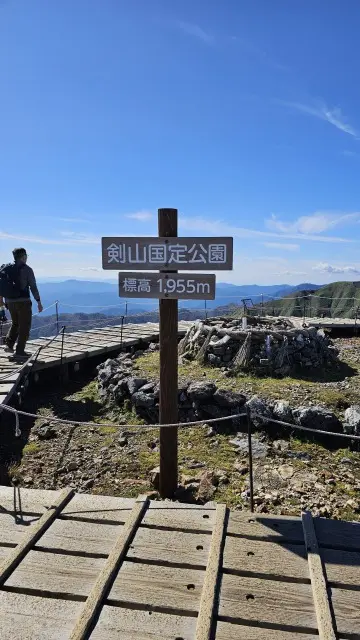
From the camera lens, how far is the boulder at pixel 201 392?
933 cm

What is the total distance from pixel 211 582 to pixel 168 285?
3008 mm

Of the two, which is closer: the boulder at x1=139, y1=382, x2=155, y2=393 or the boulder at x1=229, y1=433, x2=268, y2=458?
the boulder at x1=229, y1=433, x2=268, y2=458

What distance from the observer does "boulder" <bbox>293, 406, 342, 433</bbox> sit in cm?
849

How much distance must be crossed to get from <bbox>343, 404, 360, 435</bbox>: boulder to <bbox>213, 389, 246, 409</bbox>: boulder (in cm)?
206

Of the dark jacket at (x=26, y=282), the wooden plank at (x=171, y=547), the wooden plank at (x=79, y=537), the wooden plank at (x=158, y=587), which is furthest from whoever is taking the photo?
the dark jacket at (x=26, y=282)

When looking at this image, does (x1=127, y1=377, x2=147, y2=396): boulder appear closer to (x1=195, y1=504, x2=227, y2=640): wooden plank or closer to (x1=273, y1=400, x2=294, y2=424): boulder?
(x1=273, y1=400, x2=294, y2=424): boulder

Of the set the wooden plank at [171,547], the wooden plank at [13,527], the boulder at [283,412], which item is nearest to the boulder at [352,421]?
the boulder at [283,412]

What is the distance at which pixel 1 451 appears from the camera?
830 centimetres

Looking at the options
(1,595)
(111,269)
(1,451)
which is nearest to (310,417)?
(111,269)

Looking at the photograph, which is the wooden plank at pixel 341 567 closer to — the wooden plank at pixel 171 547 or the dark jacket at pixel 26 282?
the wooden plank at pixel 171 547

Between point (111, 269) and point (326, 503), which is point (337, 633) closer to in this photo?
point (326, 503)

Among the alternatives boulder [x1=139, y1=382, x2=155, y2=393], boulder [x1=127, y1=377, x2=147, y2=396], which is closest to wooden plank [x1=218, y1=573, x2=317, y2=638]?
boulder [x1=139, y1=382, x2=155, y2=393]

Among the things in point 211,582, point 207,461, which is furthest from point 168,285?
point 207,461

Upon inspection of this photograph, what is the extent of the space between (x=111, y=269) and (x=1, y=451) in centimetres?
514
